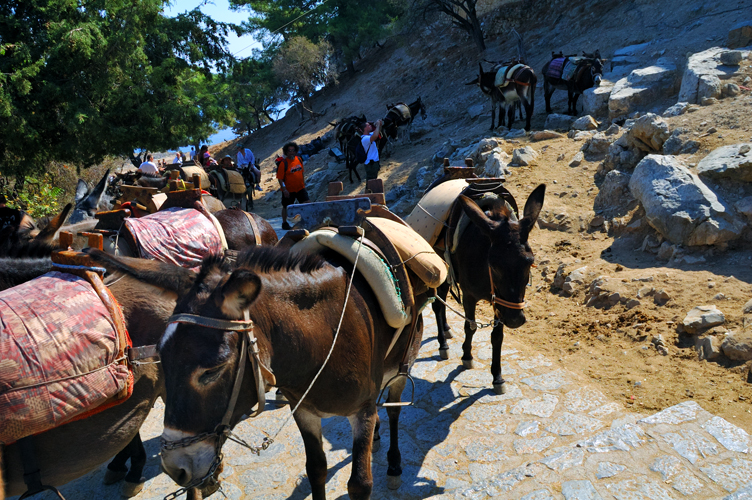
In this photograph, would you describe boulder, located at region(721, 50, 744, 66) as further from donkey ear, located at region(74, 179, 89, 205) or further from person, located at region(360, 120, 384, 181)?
donkey ear, located at region(74, 179, 89, 205)

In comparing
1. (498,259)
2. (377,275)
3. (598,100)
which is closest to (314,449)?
(377,275)

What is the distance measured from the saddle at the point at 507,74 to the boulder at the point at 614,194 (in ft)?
21.5

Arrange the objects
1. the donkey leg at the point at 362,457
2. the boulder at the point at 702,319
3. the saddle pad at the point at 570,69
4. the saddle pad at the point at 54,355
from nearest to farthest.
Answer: the saddle pad at the point at 54,355, the donkey leg at the point at 362,457, the boulder at the point at 702,319, the saddle pad at the point at 570,69

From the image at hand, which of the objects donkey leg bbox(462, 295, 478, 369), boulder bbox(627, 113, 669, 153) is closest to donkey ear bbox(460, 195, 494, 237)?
donkey leg bbox(462, 295, 478, 369)

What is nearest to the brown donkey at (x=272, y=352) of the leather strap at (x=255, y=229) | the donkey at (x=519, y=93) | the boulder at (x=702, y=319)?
the leather strap at (x=255, y=229)

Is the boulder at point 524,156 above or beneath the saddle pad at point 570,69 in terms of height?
beneath

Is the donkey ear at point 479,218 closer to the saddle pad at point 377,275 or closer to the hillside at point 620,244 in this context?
the saddle pad at point 377,275

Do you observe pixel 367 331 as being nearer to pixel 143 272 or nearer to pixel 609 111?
pixel 143 272

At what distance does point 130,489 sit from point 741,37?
44.7 feet

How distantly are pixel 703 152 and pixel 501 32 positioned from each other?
21772 millimetres

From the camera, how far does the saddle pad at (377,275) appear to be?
8.43ft

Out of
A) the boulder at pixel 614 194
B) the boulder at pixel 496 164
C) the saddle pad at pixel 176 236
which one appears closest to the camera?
the saddle pad at pixel 176 236

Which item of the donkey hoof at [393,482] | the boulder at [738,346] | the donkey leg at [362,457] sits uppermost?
the donkey leg at [362,457]

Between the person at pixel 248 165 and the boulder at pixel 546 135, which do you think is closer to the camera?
the boulder at pixel 546 135
